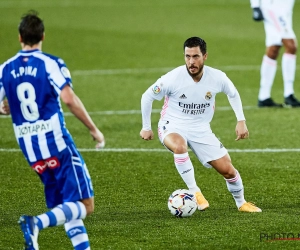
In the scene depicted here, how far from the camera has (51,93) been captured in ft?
21.9

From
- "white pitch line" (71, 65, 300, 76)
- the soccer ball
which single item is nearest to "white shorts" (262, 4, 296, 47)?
"white pitch line" (71, 65, 300, 76)

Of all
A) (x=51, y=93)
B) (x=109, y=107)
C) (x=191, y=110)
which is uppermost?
(x=51, y=93)

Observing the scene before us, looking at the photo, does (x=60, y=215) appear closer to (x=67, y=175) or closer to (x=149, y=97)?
A: (x=67, y=175)

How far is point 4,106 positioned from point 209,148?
2.54m

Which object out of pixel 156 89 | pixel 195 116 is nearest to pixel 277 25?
pixel 195 116

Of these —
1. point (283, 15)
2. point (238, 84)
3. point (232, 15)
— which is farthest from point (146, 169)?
point (232, 15)

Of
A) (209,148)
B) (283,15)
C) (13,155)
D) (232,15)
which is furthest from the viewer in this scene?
(232,15)

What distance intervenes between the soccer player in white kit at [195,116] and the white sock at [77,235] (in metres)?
2.02

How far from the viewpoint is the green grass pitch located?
7.77 meters

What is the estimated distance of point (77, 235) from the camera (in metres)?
6.67

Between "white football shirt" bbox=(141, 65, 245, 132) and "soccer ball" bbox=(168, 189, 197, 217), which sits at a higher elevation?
"white football shirt" bbox=(141, 65, 245, 132)

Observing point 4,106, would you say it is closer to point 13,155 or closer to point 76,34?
point 13,155

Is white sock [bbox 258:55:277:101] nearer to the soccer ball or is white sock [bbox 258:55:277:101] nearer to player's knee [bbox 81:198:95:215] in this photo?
the soccer ball

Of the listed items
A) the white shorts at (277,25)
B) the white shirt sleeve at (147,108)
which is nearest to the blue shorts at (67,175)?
the white shirt sleeve at (147,108)
